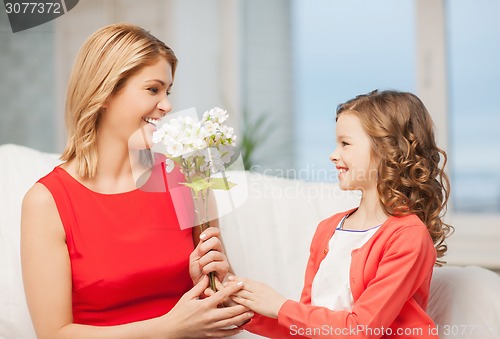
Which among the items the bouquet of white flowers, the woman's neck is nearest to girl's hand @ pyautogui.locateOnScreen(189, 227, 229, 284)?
the bouquet of white flowers

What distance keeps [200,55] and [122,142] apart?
2092mm

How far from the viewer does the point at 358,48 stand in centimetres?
334

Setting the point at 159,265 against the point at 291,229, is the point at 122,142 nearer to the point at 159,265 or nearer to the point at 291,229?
the point at 159,265

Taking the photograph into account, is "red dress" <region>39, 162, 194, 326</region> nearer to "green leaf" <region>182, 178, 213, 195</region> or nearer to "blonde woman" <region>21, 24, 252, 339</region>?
"blonde woman" <region>21, 24, 252, 339</region>

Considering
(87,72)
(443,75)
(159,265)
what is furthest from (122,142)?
(443,75)

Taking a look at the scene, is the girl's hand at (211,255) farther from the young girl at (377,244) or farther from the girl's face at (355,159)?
the girl's face at (355,159)

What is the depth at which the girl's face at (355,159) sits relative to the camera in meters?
1.48

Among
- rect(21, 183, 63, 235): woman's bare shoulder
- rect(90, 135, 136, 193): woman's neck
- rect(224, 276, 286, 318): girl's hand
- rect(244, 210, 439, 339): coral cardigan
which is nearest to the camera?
rect(244, 210, 439, 339): coral cardigan

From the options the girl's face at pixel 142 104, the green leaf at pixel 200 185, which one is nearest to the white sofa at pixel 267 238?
the girl's face at pixel 142 104

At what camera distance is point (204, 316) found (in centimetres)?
147

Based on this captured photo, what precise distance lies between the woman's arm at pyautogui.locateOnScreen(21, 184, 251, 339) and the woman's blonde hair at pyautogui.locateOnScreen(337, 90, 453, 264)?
1.49 feet

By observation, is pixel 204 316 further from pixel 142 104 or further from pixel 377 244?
pixel 142 104

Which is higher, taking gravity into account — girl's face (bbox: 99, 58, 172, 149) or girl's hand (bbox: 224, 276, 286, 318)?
girl's face (bbox: 99, 58, 172, 149)

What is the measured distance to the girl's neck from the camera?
1.51 m
